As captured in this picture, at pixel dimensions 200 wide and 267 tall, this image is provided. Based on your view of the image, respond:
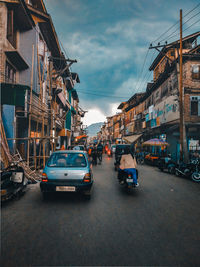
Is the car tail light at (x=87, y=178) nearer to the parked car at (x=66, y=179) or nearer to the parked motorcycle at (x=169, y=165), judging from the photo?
the parked car at (x=66, y=179)

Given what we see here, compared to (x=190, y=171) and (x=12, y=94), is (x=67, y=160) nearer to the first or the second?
(x=12, y=94)

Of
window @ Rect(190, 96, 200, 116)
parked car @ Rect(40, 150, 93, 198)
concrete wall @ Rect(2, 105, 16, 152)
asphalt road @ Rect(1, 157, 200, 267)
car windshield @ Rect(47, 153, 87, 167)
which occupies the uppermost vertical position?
window @ Rect(190, 96, 200, 116)

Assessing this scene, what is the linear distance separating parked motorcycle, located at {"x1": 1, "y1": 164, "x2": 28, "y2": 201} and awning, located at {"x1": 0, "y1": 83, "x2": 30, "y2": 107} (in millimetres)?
4750

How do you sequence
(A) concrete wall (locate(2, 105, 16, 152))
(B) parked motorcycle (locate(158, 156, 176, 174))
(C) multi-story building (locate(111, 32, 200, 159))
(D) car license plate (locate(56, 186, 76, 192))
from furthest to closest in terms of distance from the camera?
1. (C) multi-story building (locate(111, 32, 200, 159))
2. (B) parked motorcycle (locate(158, 156, 176, 174))
3. (A) concrete wall (locate(2, 105, 16, 152))
4. (D) car license plate (locate(56, 186, 76, 192))

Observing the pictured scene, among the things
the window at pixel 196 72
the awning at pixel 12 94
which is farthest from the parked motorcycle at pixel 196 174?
the window at pixel 196 72

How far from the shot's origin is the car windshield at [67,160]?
21.0 ft

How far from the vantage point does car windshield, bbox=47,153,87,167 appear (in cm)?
641

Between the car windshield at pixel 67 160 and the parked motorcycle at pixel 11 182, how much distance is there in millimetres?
1153

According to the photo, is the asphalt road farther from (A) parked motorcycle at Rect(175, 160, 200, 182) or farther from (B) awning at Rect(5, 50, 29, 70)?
(B) awning at Rect(5, 50, 29, 70)

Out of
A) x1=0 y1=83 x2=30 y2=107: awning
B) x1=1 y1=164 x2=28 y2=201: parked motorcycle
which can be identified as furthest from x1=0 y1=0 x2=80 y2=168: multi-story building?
x1=1 y1=164 x2=28 y2=201: parked motorcycle

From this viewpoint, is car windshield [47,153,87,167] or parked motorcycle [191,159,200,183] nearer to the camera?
car windshield [47,153,87,167]

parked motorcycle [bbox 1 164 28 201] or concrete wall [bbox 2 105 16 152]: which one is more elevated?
concrete wall [bbox 2 105 16 152]

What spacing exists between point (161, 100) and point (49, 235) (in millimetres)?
24779

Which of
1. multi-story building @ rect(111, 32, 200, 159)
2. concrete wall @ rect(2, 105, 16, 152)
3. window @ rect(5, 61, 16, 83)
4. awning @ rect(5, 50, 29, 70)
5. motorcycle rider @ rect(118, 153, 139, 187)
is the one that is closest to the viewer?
motorcycle rider @ rect(118, 153, 139, 187)
